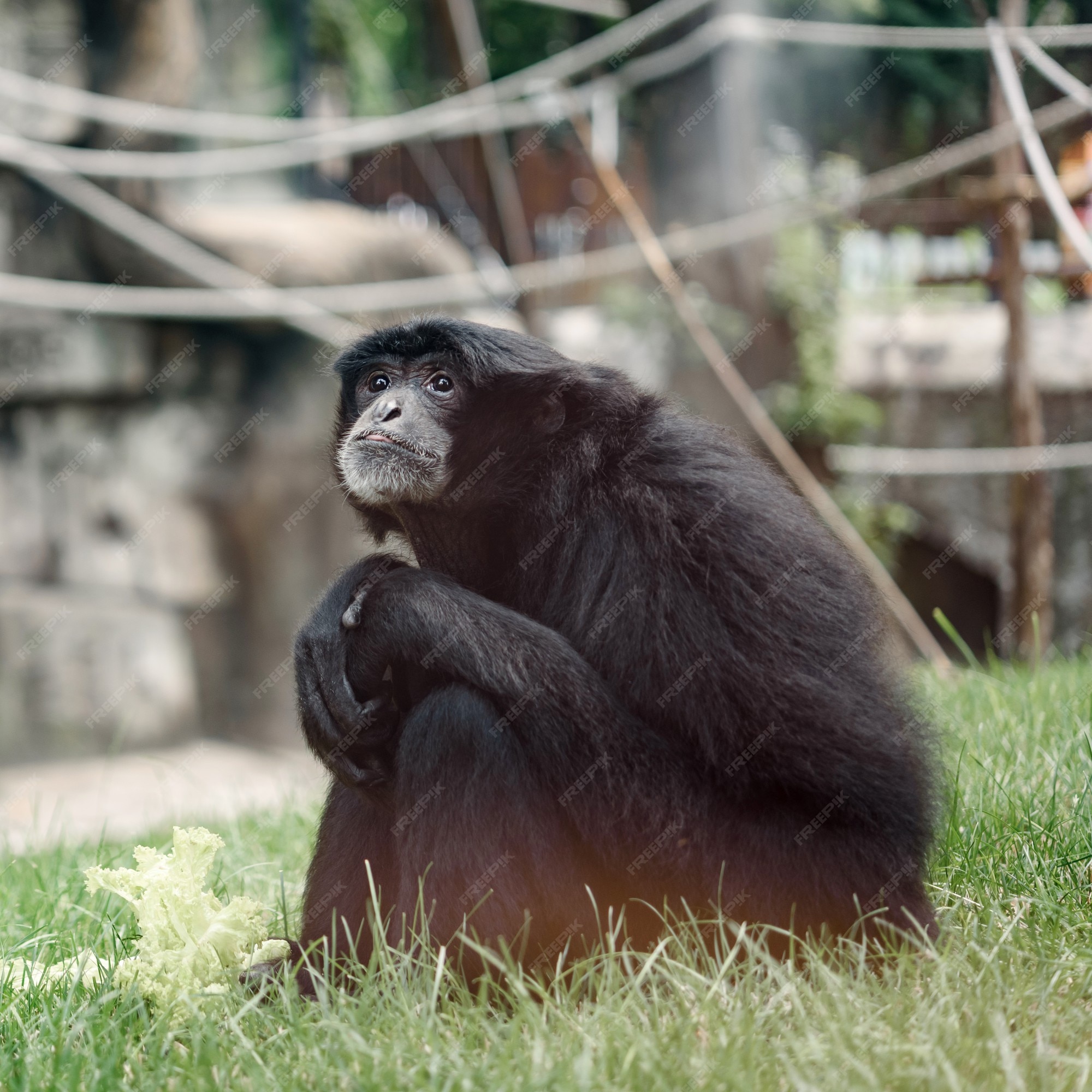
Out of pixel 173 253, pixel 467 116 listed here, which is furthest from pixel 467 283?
pixel 173 253

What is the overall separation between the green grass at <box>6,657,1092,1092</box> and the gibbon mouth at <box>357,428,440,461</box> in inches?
64.7

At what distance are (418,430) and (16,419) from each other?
952 cm

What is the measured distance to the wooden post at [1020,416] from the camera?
8609mm

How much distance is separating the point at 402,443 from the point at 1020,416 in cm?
642

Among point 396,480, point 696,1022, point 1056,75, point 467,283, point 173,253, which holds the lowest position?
point 696,1022

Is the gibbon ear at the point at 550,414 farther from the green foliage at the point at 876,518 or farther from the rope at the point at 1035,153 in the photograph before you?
the green foliage at the point at 876,518

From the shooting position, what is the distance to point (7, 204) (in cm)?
1136

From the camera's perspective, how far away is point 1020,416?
8.94 m

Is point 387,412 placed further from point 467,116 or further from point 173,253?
point 173,253

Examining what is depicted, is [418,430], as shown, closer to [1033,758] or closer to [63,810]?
[1033,758]

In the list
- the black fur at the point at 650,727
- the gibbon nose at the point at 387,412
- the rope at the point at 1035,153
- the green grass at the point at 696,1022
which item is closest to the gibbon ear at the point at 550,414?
the black fur at the point at 650,727

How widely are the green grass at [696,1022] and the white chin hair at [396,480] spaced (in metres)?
1.53

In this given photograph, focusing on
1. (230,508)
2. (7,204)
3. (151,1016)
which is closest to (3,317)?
(7,204)

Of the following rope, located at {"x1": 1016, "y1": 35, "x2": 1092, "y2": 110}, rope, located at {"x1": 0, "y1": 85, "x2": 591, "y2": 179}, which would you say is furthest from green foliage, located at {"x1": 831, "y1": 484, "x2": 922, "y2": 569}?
rope, located at {"x1": 1016, "y1": 35, "x2": 1092, "y2": 110}
